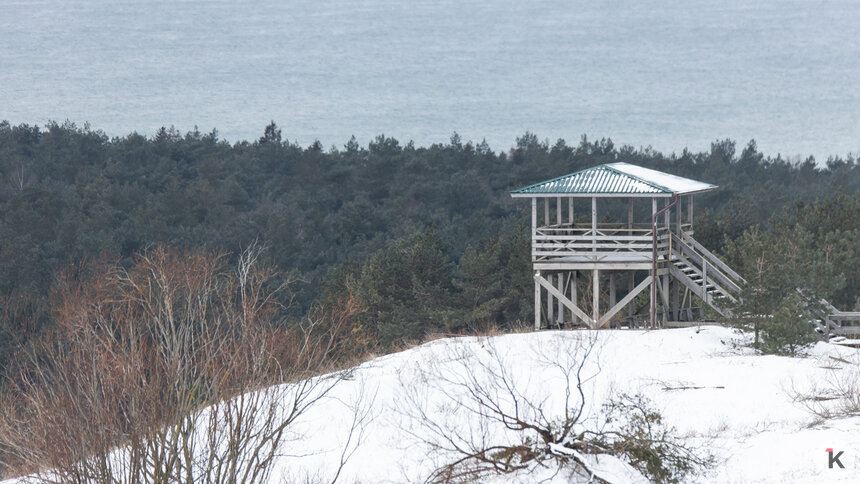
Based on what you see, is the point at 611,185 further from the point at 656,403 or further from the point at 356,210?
the point at 356,210

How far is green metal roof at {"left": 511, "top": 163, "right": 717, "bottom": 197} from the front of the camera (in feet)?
103

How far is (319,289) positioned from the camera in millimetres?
61250

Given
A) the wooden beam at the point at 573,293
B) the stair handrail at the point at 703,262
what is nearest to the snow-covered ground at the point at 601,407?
the stair handrail at the point at 703,262

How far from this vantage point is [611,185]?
3206 centimetres

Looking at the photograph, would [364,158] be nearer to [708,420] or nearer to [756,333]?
[756,333]

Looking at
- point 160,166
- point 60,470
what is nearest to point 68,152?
point 160,166

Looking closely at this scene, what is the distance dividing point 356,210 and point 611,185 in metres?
44.3

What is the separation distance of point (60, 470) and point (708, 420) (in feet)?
36.8

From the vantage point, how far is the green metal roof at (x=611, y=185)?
31.5m

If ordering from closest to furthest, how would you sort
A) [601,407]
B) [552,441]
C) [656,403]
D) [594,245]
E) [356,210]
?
1. [552,441]
2. [601,407]
3. [656,403]
4. [594,245]
5. [356,210]

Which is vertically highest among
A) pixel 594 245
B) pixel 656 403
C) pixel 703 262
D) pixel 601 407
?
pixel 594 245

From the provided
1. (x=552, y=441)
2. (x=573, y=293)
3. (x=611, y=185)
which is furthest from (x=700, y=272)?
(x=552, y=441)

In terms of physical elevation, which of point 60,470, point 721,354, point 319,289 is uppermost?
point 60,470

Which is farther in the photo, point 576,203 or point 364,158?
point 364,158
